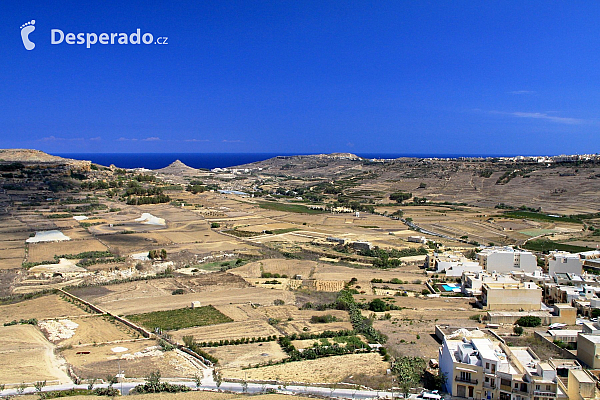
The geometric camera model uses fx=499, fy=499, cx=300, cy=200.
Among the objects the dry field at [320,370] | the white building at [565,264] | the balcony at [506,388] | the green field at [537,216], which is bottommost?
the dry field at [320,370]

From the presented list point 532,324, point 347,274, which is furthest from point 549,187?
point 532,324

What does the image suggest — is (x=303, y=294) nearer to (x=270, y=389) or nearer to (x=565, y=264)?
(x=270, y=389)

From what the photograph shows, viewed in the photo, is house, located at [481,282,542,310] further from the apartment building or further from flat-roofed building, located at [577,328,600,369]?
the apartment building

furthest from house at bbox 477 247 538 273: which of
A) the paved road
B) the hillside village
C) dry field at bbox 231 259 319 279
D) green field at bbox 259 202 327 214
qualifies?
green field at bbox 259 202 327 214

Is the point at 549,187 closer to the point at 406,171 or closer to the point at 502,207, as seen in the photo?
the point at 502,207

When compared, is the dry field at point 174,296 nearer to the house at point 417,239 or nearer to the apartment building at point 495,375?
the apartment building at point 495,375

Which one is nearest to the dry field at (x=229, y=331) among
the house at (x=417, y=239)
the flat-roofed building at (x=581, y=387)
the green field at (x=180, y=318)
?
the green field at (x=180, y=318)

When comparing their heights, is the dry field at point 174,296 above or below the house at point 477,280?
below
